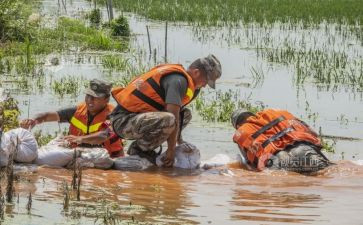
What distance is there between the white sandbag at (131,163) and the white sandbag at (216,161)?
0.58 m

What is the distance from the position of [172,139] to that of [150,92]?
474 mm

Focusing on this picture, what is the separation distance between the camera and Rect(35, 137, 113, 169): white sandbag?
308 inches

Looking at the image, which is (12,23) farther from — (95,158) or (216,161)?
(95,158)

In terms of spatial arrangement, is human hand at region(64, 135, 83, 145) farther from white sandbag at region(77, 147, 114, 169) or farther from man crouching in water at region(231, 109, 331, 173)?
man crouching in water at region(231, 109, 331, 173)

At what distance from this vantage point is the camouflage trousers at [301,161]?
327 inches

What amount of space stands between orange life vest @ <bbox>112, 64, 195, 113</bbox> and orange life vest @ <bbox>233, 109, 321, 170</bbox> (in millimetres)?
789

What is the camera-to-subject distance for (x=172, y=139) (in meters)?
8.24

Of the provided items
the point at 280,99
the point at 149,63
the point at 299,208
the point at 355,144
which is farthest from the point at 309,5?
the point at 299,208

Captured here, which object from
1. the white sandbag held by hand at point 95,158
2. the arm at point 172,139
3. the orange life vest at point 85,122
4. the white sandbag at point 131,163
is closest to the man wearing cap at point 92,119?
the orange life vest at point 85,122

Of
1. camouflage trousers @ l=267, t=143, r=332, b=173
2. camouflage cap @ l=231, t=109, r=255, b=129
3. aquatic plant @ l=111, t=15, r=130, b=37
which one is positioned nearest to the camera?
camouflage trousers @ l=267, t=143, r=332, b=173

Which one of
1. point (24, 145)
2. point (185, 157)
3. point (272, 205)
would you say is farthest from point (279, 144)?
point (24, 145)

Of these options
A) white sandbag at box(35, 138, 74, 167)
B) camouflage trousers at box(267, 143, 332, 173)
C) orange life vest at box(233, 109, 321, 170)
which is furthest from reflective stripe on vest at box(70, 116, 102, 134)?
camouflage trousers at box(267, 143, 332, 173)

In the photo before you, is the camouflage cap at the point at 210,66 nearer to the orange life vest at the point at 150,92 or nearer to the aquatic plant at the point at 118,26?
the orange life vest at the point at 150,92

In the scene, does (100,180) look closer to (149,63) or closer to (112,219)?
(112,219)
